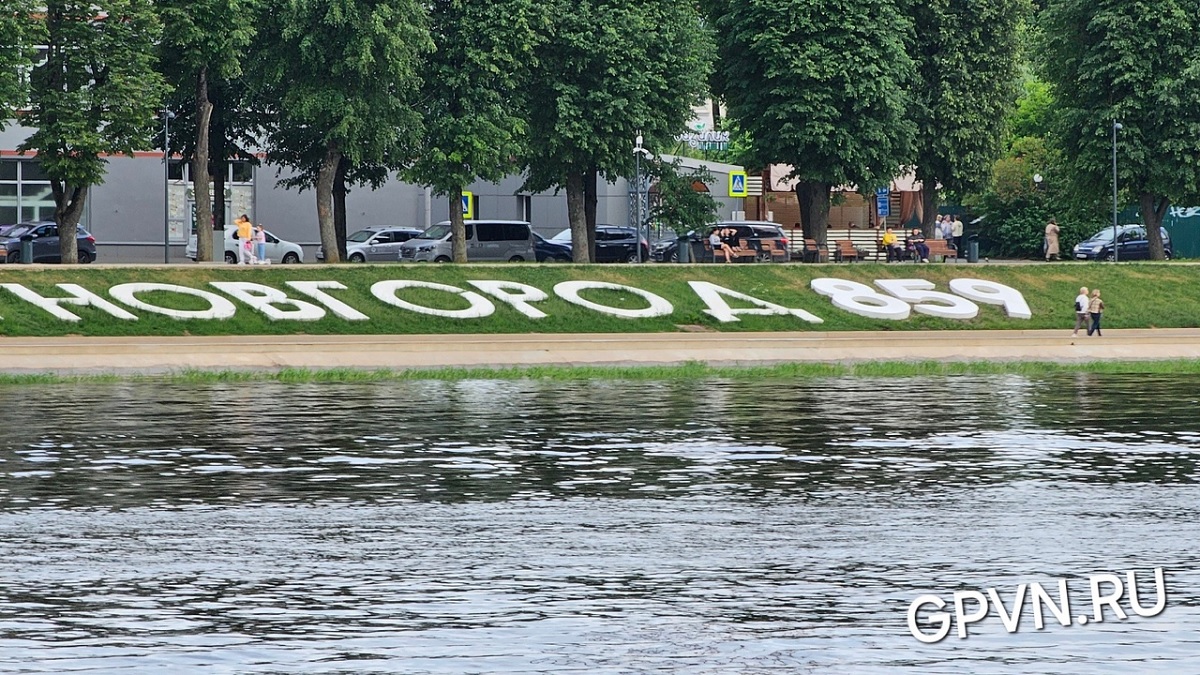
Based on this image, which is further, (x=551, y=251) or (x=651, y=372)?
(x=551, y=251)

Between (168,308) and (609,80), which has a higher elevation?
(609,80)

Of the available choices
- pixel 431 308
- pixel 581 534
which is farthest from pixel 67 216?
pixel 581 534

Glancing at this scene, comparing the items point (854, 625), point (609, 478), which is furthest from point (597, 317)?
point (854, 625)

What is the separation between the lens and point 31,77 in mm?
55156

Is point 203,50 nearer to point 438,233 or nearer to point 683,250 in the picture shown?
point 683,250

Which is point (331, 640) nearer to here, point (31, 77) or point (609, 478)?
point (609, 478)

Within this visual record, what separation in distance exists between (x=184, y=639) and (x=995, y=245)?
242ft

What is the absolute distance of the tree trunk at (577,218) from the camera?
205 ft

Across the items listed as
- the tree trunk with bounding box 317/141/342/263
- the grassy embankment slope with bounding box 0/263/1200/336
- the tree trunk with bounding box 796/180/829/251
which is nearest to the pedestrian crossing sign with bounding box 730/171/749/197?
the tree trunk with bounding box 796/180/829/251

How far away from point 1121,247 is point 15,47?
4189 cm

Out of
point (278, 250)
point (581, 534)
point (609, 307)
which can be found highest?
point (278, 250)

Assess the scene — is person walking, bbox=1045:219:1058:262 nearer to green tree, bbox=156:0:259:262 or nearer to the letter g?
green tree, bbox=156:0:259:262

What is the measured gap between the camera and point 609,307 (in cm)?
4731

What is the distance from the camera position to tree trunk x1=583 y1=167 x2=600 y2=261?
63.8 metres
